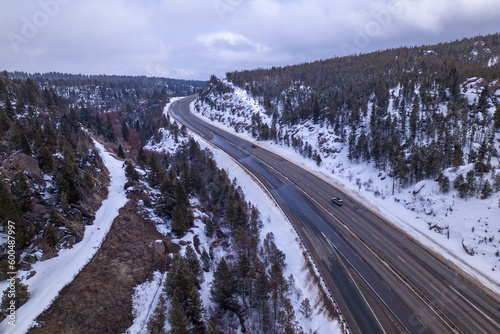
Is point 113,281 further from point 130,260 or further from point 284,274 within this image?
point 284,274

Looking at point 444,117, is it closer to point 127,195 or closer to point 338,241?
point 338,241

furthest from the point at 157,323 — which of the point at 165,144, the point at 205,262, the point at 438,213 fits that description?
the point at 165,144

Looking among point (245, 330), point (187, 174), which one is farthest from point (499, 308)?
point (187, 174)

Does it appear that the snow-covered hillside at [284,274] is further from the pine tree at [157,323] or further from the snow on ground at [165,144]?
the snow on ground at [165,144]

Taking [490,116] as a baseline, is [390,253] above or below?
below

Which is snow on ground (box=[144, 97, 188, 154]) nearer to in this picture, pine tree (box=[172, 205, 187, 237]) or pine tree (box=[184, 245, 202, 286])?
pine tree (box=[172, 205, 187, 237])

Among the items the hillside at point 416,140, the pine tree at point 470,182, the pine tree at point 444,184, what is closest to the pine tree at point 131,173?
the hillside at point 416,140
